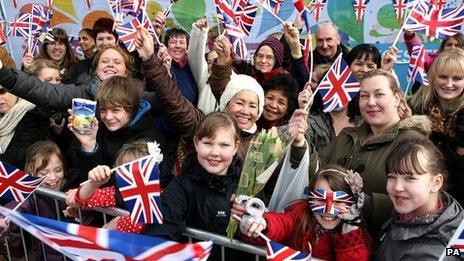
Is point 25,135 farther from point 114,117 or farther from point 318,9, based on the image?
point 318,9

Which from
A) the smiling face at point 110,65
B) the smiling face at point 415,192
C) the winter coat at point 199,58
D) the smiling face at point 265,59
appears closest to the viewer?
the smiling face at point 415,192

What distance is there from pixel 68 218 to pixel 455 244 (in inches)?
90.1

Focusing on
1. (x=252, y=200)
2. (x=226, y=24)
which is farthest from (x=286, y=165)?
(x=226, y=24)

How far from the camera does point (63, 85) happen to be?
164 inches

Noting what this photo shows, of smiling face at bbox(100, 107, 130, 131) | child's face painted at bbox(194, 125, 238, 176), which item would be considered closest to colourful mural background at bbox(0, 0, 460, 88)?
smiling face at bbox(100, 107, 130, 131)

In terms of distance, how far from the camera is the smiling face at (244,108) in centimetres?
385

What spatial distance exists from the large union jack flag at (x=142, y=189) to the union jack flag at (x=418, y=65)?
10.4 feet

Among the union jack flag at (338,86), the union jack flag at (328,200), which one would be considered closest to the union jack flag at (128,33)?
the union jack flag at (338,86)

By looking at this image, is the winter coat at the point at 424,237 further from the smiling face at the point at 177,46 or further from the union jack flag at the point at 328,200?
the smiling face at the point at 177,46

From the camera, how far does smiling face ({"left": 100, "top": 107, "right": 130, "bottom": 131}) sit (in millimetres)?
3738

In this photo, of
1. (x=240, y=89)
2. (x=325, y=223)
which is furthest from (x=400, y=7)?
(x=325, y=223)

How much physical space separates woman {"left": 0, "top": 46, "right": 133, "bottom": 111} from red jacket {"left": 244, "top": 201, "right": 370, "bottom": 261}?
6.48 feet

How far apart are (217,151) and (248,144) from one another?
64 centimetres

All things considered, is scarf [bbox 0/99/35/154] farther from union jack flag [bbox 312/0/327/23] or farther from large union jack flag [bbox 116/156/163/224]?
union jack flag [bbox 312/0/327/23]
